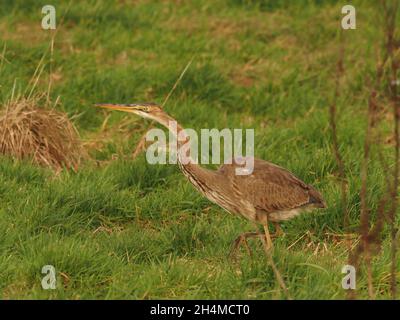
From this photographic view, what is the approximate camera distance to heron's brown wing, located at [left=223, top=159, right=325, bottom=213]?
273 inches

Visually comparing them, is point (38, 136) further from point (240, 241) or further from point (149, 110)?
point (240, 241)

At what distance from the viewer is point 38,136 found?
27.7ft

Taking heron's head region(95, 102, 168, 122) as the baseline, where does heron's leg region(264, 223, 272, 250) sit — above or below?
below

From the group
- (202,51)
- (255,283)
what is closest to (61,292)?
(255,283)

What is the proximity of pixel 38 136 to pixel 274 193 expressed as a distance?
2.47m

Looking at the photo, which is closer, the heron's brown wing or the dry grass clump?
the heron's brown wing

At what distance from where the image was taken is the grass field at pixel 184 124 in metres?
6.11

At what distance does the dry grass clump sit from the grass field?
265 mm
